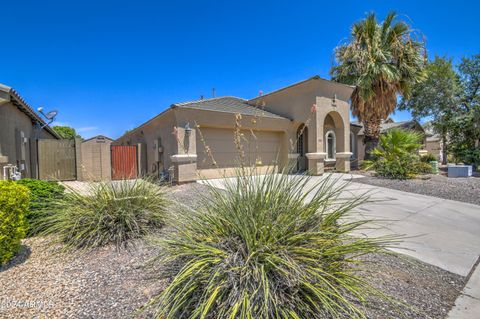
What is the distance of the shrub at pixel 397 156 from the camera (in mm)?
11516

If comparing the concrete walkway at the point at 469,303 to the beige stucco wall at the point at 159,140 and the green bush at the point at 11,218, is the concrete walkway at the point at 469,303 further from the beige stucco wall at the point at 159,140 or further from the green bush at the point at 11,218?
the beige stucco wall at the point at 159,140

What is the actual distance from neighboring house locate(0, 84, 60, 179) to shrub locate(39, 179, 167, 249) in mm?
5023

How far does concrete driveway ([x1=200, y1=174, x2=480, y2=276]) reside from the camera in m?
3.96

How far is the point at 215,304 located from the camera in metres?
2.14

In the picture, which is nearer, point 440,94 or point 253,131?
point 253,131

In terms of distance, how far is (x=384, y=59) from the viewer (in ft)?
49.0

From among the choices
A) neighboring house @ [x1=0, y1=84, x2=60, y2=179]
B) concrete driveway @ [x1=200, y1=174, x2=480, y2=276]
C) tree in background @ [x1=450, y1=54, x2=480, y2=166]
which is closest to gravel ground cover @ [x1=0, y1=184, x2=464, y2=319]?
concrete driveway @ [x1=200, y1=174, x2=480, y2=276]

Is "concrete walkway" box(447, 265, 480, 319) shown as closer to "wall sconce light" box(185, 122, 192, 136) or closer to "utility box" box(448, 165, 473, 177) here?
"wall sconce light" box(185, 122, 192, 136)

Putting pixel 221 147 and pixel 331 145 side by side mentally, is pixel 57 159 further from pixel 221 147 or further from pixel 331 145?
pixel 331 145

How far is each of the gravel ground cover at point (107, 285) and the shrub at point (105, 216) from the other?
266 mm

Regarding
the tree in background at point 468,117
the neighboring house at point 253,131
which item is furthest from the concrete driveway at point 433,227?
the tree in background at point 468,117

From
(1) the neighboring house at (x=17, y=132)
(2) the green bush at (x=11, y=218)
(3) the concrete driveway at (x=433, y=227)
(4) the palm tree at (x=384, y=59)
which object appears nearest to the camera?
(2) the green bush at (x=11, y=218)

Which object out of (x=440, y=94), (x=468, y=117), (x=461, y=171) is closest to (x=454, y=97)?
(x=440, y=94)

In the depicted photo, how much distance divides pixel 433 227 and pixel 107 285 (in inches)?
274
